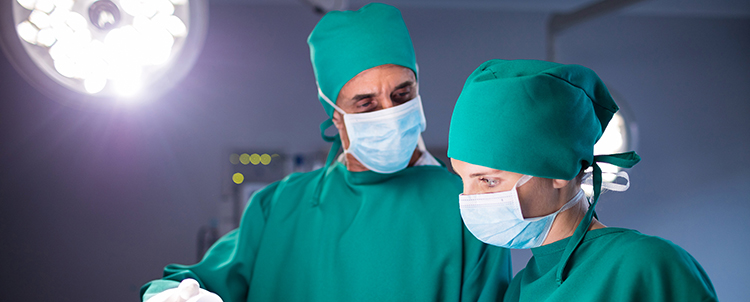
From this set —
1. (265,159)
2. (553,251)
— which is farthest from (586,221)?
(265,159)

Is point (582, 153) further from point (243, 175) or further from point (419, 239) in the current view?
point (243, 175)

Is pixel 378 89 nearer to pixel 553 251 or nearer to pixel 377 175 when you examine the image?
pixel 377 175

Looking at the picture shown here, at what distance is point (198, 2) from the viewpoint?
104 centimetres

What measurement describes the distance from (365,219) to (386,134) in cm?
24

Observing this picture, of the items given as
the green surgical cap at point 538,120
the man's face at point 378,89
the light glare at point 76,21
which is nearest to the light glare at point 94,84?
the light glare at point 76,21

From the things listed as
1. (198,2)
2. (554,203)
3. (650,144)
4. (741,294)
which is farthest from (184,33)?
(741,294)

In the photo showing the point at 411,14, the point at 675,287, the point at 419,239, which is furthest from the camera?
the point at 411,14

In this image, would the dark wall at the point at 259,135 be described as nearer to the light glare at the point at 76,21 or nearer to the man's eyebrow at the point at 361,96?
the man's eyebrow at the point at 361,96

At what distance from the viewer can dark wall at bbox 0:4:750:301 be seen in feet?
11.0

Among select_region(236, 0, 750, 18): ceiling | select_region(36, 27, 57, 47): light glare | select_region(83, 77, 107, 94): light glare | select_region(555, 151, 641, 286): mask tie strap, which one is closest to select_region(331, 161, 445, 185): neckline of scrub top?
select_region(555, 151, 641, 286): mask tie strap

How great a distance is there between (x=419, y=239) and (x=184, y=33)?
2.50 feet

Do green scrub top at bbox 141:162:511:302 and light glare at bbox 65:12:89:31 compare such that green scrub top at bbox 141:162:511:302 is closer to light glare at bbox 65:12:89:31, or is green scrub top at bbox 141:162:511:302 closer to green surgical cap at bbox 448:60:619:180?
green surgical cap at bbox 448:60:619:180

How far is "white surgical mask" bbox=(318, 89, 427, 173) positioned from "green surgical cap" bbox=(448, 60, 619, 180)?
0.36 metres

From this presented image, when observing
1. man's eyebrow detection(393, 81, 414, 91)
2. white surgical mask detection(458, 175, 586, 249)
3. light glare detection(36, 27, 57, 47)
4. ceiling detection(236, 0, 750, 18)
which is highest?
ceiling detection(236, 0, 750, 18)
